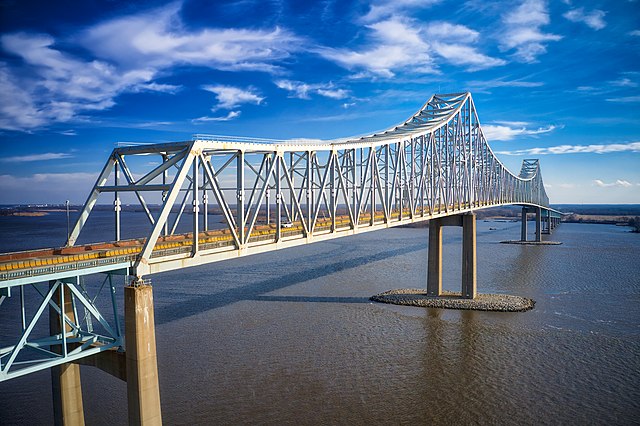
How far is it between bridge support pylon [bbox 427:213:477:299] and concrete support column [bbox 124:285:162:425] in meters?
28.6

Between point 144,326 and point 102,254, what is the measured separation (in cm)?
343

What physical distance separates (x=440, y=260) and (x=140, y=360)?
30.6 metres

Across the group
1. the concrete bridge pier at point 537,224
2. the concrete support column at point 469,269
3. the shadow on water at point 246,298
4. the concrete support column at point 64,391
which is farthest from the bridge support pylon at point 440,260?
the concrete bridge pier at point 537,224

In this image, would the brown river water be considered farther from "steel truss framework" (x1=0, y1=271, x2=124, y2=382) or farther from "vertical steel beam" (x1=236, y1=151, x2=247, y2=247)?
"vertical steel beam" (x1=236, y1=151, x2=247, y2=247)

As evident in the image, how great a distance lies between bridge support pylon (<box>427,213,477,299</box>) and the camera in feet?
132

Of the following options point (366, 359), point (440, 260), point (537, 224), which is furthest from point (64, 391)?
point (537, 224)

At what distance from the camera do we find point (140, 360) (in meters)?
15.4

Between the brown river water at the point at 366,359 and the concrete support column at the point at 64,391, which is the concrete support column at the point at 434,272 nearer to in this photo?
the brown river water at the point at 366,359

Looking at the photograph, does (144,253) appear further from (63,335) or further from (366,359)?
(366,359)

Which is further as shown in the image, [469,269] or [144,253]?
[469,269]

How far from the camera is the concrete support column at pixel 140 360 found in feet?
50.4

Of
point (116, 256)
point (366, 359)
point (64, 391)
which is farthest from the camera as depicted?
point (366, 359)

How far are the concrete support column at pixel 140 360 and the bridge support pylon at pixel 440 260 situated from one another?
28.6 meters

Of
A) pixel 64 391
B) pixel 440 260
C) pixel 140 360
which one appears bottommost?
pixel 64 391
